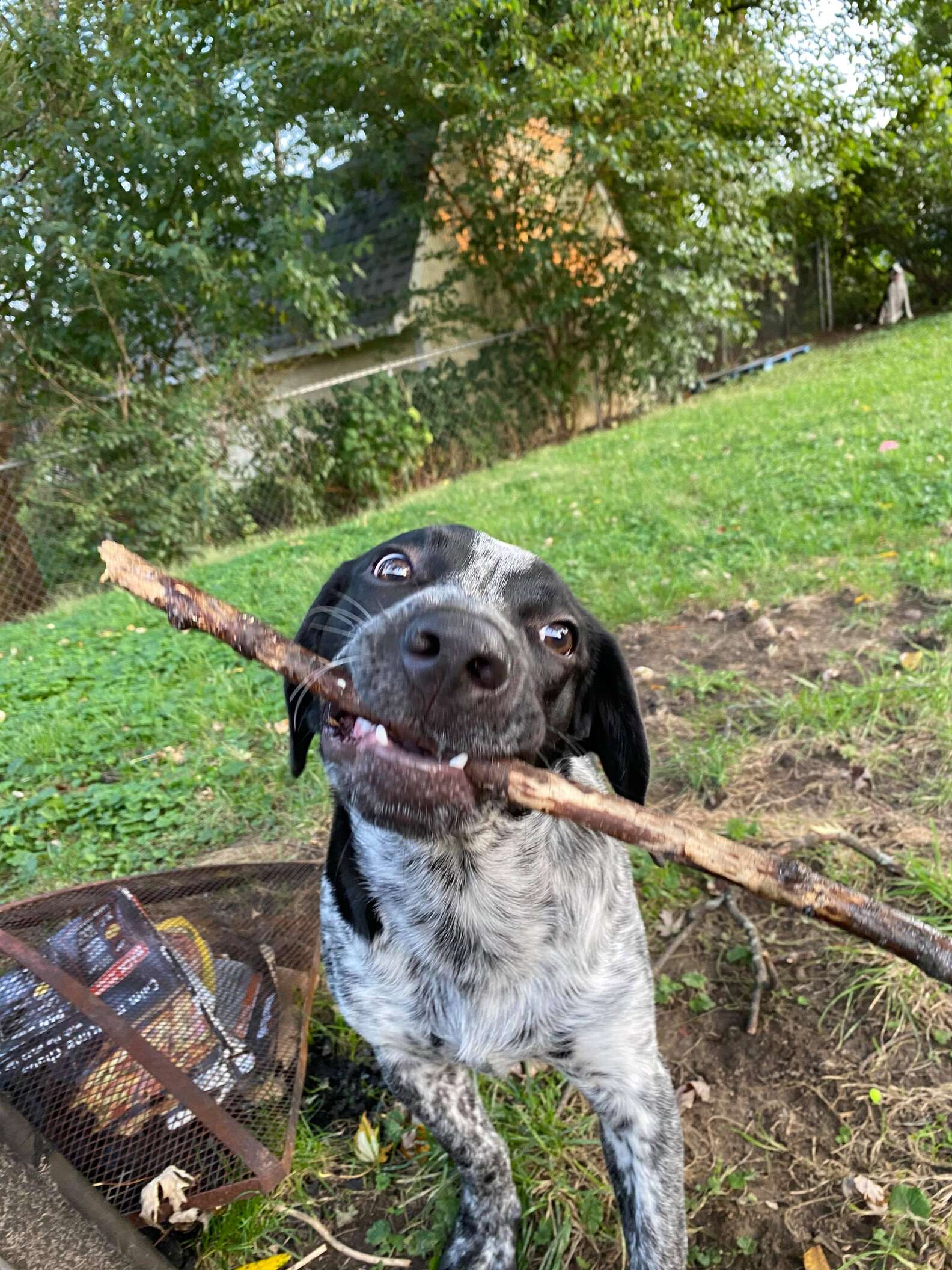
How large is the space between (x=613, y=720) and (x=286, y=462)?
974cm

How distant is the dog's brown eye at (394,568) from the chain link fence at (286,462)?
854 cm

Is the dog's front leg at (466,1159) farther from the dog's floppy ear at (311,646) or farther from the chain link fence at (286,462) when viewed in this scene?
the chain link fence at (286,462)

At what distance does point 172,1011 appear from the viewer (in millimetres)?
2221

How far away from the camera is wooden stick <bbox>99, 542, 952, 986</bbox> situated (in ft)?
4.03

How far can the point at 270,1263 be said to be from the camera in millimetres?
1964


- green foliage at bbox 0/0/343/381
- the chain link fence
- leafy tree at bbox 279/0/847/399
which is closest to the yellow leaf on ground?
the chain link fence

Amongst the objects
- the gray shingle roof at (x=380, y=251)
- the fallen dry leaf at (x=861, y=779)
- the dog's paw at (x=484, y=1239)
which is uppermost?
the gray shingle roof at (x=380, y=251)

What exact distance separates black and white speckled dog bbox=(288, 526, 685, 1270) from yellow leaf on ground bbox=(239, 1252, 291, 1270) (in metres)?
0.39

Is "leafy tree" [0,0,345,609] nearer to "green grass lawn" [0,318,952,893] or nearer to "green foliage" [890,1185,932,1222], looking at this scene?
"green grass lawn" [0,318,952,893]

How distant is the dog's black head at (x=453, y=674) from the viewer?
58.1 inches

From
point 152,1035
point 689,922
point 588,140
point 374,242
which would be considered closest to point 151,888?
point 152,1035

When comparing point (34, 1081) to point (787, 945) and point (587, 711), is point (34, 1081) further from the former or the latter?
point (787, 945)

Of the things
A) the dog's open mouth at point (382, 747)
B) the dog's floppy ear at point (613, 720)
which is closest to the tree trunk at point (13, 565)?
the dog's floppy ear at point (613, 720)

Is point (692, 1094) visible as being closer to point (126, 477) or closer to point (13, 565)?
point (126, 477)
